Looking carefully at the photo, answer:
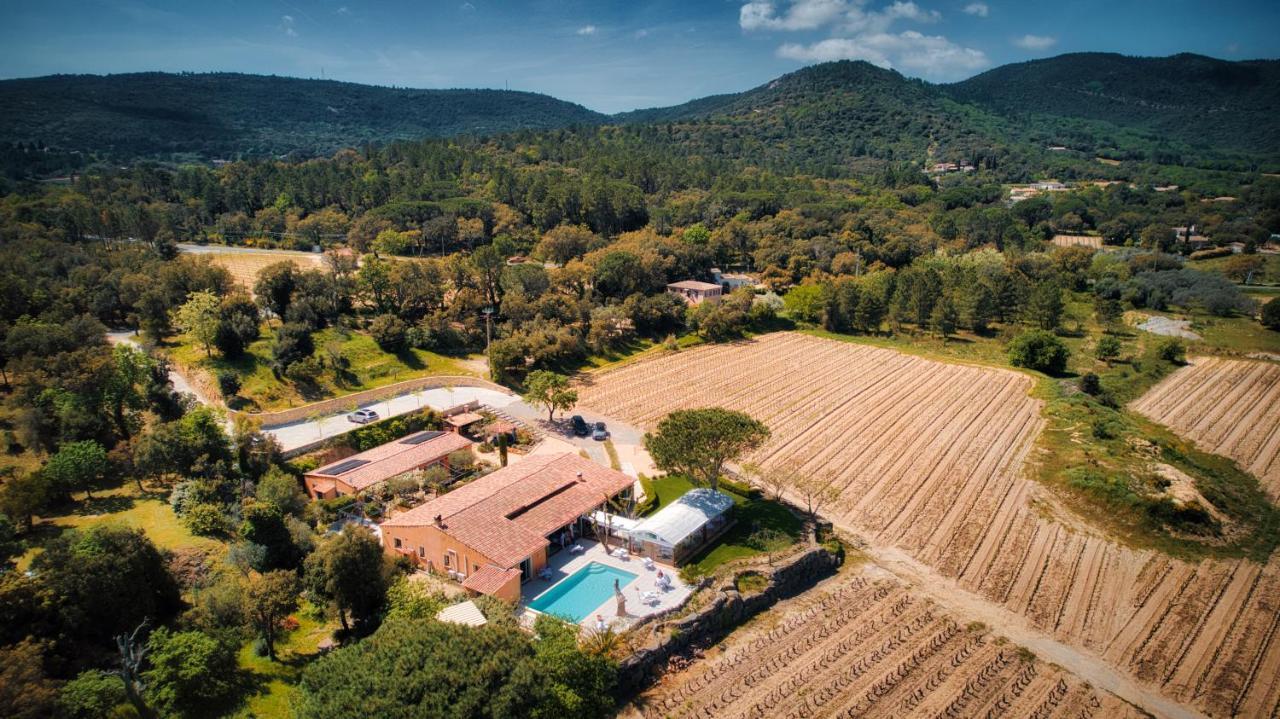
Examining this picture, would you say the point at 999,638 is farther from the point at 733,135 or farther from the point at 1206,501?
the point at 733,135

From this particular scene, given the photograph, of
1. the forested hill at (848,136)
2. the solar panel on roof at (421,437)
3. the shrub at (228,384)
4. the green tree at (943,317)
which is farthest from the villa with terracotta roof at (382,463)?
the forested hill at (848,136)

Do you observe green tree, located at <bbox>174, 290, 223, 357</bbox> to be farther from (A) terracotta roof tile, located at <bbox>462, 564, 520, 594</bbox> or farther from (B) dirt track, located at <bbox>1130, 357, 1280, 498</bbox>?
(B) dirt track, located at <bbox>1130, 357, 1280, 498</bbox>

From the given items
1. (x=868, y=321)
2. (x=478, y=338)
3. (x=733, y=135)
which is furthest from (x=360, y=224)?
(x=733, y=135)

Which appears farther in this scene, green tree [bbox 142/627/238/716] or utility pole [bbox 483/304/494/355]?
utility pole [bbox 483/304/494/355]

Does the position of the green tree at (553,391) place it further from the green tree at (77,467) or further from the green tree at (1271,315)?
the green tree at (1271,315)

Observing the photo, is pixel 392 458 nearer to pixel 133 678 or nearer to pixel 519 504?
pixel 519 504

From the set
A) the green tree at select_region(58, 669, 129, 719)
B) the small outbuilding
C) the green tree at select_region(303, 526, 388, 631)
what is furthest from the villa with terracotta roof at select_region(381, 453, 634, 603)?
the green tree at select_region(58, 669, 129, 719)
